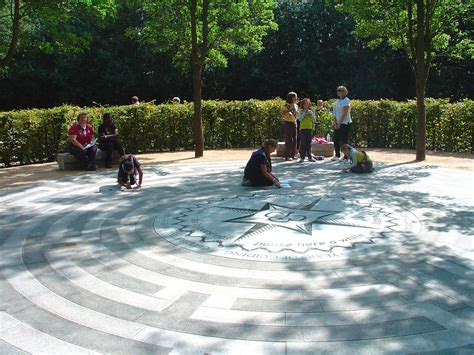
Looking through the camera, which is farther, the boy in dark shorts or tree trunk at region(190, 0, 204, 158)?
tree trunk at region(190, 0, 204, 158)

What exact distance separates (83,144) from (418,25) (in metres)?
9.32

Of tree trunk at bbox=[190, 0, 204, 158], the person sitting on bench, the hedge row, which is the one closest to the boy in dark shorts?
the person sitting on bench

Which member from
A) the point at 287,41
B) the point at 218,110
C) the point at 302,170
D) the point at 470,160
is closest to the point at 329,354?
the point at 302,170

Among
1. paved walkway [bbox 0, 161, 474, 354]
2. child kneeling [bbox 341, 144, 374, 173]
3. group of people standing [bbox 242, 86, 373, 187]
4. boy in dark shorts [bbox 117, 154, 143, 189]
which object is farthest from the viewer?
group of people standing [bbox 242, 86, 373, 187]

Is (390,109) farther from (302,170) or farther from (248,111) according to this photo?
(302,170)

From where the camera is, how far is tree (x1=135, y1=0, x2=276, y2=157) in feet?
48.6

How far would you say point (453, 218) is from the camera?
7.68 meters

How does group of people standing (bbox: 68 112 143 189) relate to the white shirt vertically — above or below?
below

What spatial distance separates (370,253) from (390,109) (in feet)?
38.4

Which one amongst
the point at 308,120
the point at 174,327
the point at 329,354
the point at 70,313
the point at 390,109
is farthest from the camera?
the point at 390,109

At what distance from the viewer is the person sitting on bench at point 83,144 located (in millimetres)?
12883

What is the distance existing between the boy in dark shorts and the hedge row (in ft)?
A: 16.6

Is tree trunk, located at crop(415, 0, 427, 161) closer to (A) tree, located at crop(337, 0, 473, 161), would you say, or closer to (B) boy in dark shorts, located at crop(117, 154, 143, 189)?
(A) tree, located at crop(337, 0, 473, 161)

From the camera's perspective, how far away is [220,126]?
1738 cm
